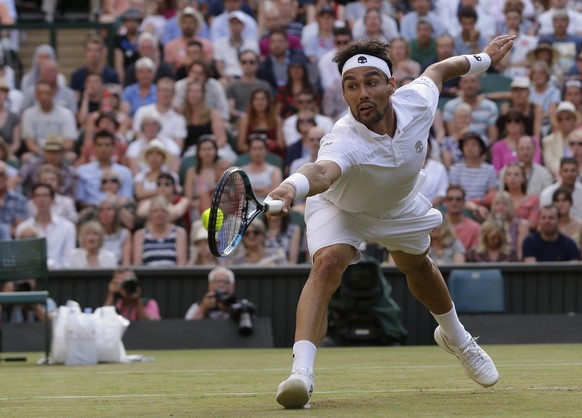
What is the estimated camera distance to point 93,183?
15.5m

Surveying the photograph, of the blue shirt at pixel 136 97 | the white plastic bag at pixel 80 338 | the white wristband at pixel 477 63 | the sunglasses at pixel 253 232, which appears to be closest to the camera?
the white wristband at pixel 477 63

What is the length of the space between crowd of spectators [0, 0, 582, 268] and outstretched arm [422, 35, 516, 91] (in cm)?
592

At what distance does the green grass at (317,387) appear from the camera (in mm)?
6160

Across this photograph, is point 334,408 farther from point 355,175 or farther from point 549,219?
point 549,219

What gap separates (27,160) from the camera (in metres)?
15.6

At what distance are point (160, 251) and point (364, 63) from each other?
7.74m

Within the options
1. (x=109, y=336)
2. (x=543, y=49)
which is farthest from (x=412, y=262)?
(x=543, y=49)

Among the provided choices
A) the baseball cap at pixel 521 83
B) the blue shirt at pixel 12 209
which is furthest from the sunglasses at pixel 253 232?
the baseball cap at pixel 521 83

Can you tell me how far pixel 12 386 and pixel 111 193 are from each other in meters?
6.91

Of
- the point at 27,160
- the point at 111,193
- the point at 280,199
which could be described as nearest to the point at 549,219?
the point at 111,193

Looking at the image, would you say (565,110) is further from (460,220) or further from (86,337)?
(86,337)

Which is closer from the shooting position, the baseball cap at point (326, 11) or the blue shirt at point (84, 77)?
the baseball cap at point (326, 11)

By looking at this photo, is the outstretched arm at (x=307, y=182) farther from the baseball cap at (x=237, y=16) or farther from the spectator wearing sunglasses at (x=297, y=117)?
the baseball cap at (x=237, y=16)

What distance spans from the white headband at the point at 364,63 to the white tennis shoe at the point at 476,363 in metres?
1.68
